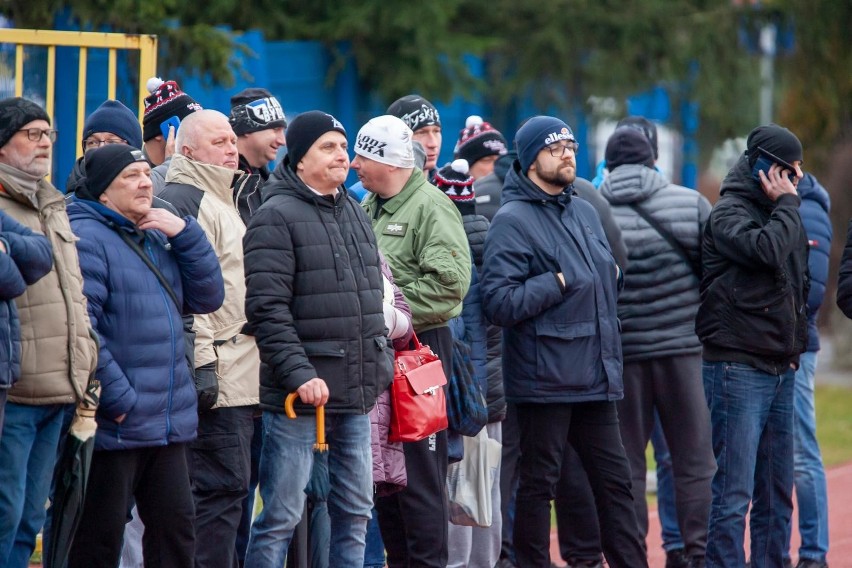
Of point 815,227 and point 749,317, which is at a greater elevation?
point 815,227

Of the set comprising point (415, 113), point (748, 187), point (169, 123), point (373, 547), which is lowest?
point (373, 547)

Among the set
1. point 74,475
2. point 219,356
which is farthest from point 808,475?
point 74,475

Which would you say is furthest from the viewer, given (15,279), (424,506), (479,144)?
(479,144)

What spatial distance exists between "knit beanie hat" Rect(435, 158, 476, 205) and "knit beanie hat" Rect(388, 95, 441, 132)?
59 centimetres

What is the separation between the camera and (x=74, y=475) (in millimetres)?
4805

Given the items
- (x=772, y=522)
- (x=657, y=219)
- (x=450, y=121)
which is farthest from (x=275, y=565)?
(x=450, y=121)

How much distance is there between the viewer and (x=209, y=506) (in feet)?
18.3

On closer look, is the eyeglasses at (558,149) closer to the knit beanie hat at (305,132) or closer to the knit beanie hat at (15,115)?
the knit beanie hat at (305,132)

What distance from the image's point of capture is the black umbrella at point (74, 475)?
4.81m

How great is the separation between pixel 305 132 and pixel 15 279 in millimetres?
1440

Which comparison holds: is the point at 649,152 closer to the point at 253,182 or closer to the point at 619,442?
the point at 619,442

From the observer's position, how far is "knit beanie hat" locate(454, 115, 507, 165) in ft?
26.1

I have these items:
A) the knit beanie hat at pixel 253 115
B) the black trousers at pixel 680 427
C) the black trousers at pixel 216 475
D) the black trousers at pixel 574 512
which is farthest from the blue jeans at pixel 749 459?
the knit beanie hat at pixel 253 115

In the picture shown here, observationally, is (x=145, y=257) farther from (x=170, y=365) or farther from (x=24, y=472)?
(x=24, y=472)
